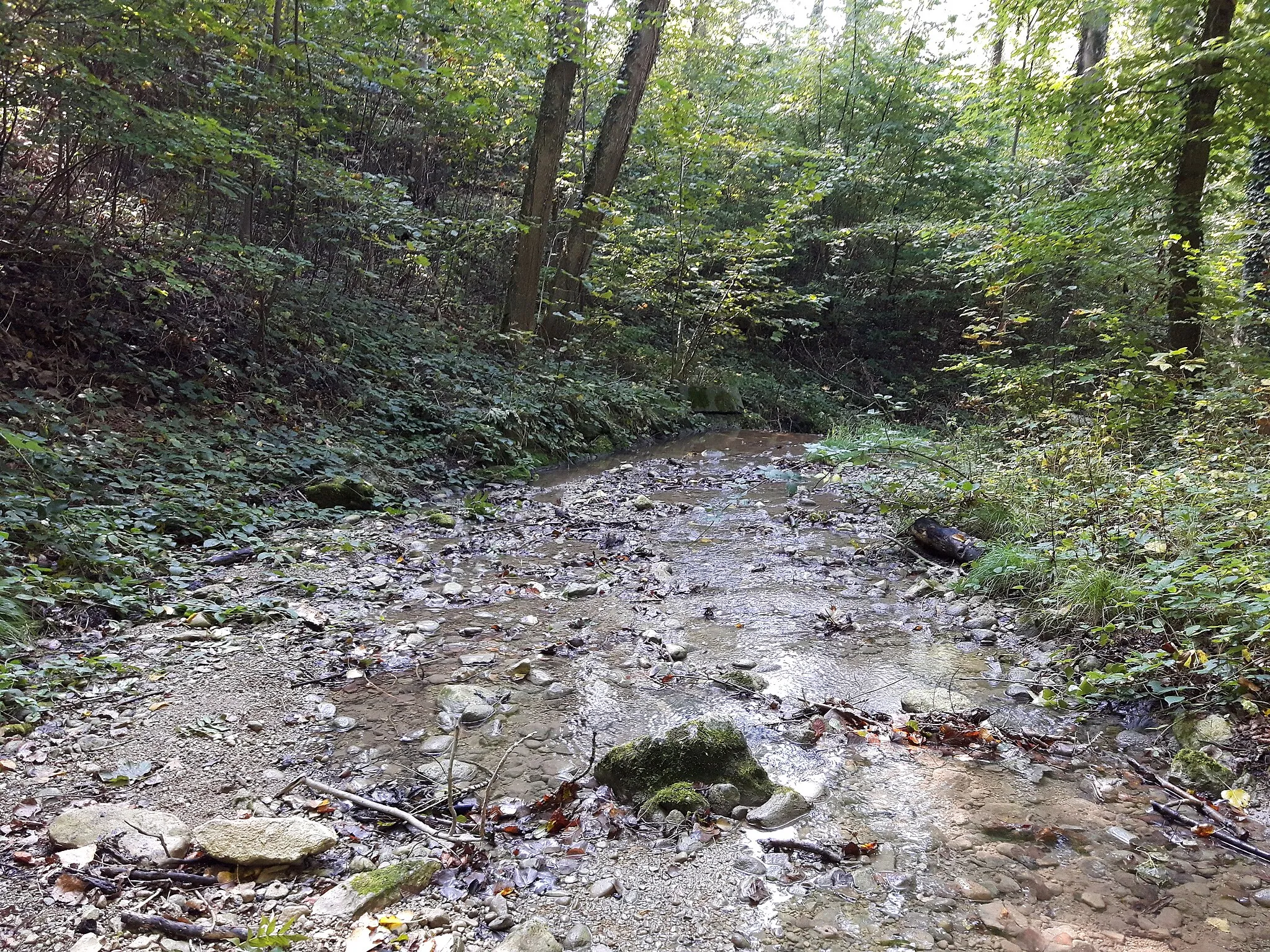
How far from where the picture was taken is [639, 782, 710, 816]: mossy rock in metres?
2.80

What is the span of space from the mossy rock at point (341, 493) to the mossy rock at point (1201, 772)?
6.15 metres

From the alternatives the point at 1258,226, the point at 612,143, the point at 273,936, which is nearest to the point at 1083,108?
the point at 1258,226

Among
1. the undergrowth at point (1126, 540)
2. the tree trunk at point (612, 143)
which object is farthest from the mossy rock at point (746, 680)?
the tree trunk at point (612, 143)

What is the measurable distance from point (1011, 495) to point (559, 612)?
3.79 m

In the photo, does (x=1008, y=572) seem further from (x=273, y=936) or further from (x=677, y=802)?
(x=273, y=936)

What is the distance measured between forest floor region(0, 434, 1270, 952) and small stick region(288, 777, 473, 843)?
0.04 m

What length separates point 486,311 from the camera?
12703mm

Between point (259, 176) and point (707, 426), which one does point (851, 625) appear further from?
point (707, 426)

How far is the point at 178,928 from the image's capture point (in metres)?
2.04

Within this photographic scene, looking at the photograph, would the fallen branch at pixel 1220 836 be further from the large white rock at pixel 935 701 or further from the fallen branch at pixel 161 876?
the fallen branch at pixel 161 876

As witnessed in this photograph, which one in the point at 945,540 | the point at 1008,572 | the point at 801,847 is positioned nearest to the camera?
the point at 801,847

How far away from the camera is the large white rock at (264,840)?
2.33m

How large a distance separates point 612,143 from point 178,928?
12174mm

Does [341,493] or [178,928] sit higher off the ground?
[341,493]
